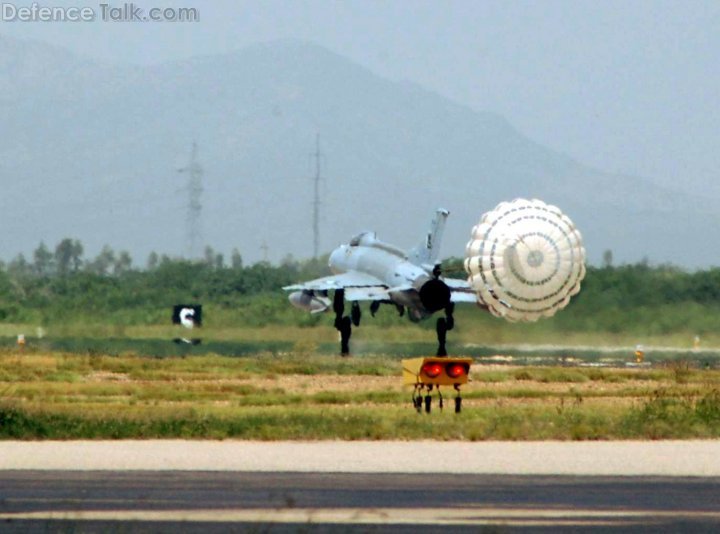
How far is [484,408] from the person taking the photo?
34.3 m

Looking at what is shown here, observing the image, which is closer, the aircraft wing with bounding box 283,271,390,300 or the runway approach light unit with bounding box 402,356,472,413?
the runway approach light unit with bounding box 402,356,472,413

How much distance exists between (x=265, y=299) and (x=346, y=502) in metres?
62.5

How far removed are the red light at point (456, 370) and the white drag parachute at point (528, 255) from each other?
1821cm

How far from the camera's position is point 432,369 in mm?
32469

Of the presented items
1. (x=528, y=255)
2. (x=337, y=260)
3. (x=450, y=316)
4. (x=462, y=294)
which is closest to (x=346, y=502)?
(x=528, y=255)

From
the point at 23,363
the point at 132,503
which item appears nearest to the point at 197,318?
the point at 23,363

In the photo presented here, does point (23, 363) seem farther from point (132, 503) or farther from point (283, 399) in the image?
point (132, 503)

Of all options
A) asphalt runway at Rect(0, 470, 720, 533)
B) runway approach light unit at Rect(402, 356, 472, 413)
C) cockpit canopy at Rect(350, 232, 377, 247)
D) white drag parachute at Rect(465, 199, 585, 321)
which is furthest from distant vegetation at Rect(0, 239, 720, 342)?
asphalt runway at Rect(0, 470, 720, 533)

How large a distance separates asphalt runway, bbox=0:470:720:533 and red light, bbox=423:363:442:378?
968 centimetres

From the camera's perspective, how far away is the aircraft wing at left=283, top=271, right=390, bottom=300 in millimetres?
63656

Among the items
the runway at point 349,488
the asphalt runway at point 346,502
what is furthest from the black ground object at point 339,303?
the asphalt runway at point 346,502

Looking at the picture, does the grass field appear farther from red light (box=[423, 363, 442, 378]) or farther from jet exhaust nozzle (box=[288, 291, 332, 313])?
jet exhaust nozzle (box=[288, 291, 332, 313])

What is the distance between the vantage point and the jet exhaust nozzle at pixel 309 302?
66.3 m

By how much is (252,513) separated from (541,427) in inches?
469
